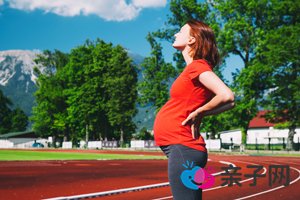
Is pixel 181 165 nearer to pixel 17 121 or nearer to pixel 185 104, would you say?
pixel 185 104

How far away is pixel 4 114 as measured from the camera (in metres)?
130

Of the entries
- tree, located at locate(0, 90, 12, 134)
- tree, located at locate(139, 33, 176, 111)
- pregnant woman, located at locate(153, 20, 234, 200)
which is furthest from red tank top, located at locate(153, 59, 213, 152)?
tree, located at locate(0, 90, 12, 134)

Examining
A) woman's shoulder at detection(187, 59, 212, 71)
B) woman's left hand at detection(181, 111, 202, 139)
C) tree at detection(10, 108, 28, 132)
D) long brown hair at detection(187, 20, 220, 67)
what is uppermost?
tree at detection(10, 108, 28, 132)

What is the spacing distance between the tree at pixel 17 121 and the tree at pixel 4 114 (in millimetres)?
2717

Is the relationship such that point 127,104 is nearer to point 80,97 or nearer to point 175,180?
point 80,97

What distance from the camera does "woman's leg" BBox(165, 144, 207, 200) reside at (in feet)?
8.87

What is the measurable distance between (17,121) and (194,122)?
141050 millimetres

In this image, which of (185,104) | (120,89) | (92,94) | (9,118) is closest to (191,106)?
(185,104)

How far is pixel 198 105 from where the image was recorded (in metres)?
2.79

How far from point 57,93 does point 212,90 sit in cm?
7722

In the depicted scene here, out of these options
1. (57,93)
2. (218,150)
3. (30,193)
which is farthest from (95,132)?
(30,193)

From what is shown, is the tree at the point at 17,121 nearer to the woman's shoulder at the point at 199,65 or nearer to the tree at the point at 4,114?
the tree at the point at 4,114

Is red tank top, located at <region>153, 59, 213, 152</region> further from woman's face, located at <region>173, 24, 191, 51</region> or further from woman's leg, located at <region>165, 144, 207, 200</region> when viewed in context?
woman's face, located at <region>173, 24, 191, 51</region>

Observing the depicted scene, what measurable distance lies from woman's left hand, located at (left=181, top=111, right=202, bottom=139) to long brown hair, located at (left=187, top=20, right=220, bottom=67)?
1.28ft
